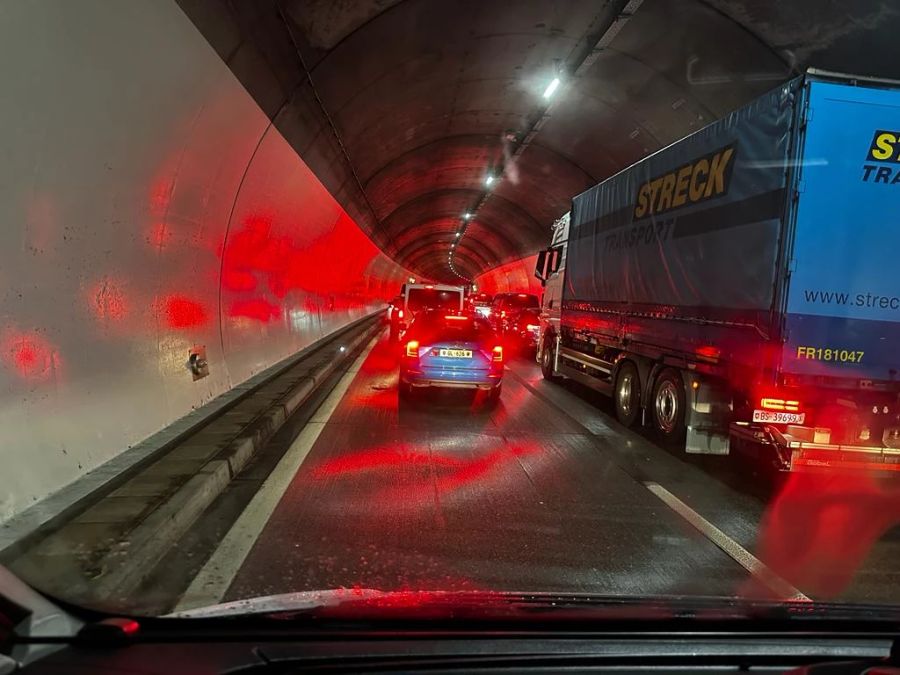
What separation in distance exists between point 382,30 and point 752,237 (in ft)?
19.9

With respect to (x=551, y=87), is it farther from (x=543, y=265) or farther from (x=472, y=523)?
(x=472, y=523)

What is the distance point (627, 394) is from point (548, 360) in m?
4.87

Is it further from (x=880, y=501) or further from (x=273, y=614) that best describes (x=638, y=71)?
(x=273, y=614)

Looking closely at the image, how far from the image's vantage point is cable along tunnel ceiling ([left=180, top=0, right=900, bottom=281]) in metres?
8.86

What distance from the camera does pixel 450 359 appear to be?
10.6 meters

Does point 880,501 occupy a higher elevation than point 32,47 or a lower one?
lower

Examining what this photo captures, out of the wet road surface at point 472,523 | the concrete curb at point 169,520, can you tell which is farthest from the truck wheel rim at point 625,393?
the concrete curb at point 169,520

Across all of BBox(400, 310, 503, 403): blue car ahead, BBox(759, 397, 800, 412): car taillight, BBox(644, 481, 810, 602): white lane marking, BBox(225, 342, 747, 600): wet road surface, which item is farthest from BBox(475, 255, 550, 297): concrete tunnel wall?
BBox(644, 481, 810, 602): white lane marking

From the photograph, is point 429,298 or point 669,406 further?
point 429,298

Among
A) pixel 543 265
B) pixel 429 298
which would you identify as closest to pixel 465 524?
pixel 543 265

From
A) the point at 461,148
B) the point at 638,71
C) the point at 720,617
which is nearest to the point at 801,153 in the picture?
the point at 720,617

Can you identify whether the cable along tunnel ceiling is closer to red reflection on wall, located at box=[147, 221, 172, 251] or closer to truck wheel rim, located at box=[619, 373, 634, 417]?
red reflection on wall, located at box=[147, 221, 172, 251]

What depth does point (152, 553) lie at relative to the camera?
413 centimetres

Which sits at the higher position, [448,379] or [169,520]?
[448,379]
